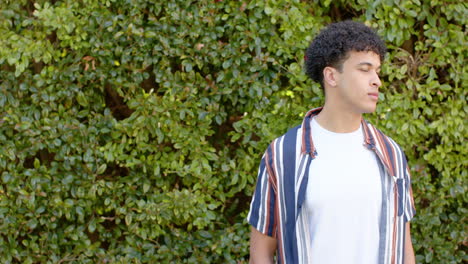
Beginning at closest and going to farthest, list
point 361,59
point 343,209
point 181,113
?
1. point 343,209
2. point 361,59
3. point 181,113

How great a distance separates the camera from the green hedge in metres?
3.34

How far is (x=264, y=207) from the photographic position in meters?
2.23

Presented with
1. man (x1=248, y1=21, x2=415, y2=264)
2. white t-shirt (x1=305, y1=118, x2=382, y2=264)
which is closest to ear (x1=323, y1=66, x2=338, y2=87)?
man (x1=248, y1=21, x2=415, y2=264)

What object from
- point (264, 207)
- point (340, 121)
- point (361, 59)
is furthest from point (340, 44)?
point (264, 207)

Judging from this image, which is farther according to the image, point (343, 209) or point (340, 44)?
point (340, 44)

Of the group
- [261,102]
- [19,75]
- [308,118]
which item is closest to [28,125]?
[19,75]

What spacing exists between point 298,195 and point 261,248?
315 mm

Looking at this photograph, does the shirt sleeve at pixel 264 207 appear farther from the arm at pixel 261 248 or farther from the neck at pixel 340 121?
the neck at pixel 340 121

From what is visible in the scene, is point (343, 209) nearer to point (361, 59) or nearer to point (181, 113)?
point (361, 59)

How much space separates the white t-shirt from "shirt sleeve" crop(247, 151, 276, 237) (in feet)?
0.55

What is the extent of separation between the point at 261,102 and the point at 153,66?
71 centimetres

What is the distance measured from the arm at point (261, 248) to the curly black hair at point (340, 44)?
67cm

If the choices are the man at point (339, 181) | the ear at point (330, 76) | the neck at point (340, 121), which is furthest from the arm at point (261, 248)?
the ear at point (330, 76)

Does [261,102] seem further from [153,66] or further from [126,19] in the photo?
[126,19]
